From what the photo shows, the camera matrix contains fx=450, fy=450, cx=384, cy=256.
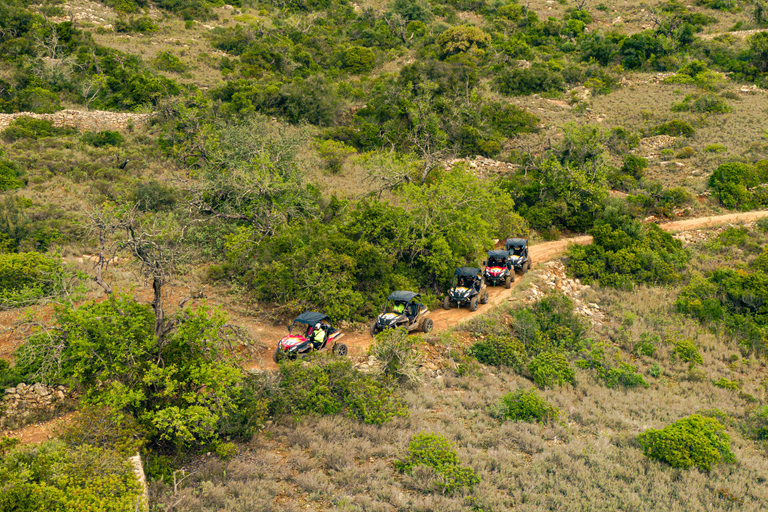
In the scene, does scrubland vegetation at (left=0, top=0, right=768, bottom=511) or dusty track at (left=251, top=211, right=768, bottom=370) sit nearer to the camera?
scrubland vegetation at (left=0, top=0, right=768, bottom=511)

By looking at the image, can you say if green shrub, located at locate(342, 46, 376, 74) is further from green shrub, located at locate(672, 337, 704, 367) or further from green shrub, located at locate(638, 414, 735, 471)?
green shrub, located at locate(638, 414, 735, 471)

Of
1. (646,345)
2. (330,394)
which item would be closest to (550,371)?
(646,345)

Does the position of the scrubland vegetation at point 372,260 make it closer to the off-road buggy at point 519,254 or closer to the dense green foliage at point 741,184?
the dense green foliage at point 741,184

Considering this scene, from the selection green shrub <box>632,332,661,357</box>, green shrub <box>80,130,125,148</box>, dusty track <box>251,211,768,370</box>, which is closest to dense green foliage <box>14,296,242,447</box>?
dusty track <box>251,211,768,370</box>

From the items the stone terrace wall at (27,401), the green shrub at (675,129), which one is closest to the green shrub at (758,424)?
the stone terrace wall at (27,401)

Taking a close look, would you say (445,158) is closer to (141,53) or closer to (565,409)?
(565,409)

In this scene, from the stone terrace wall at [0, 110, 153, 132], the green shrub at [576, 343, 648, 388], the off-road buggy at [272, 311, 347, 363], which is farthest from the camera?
the stone terrace wall at [0, 110, 153, 132]
